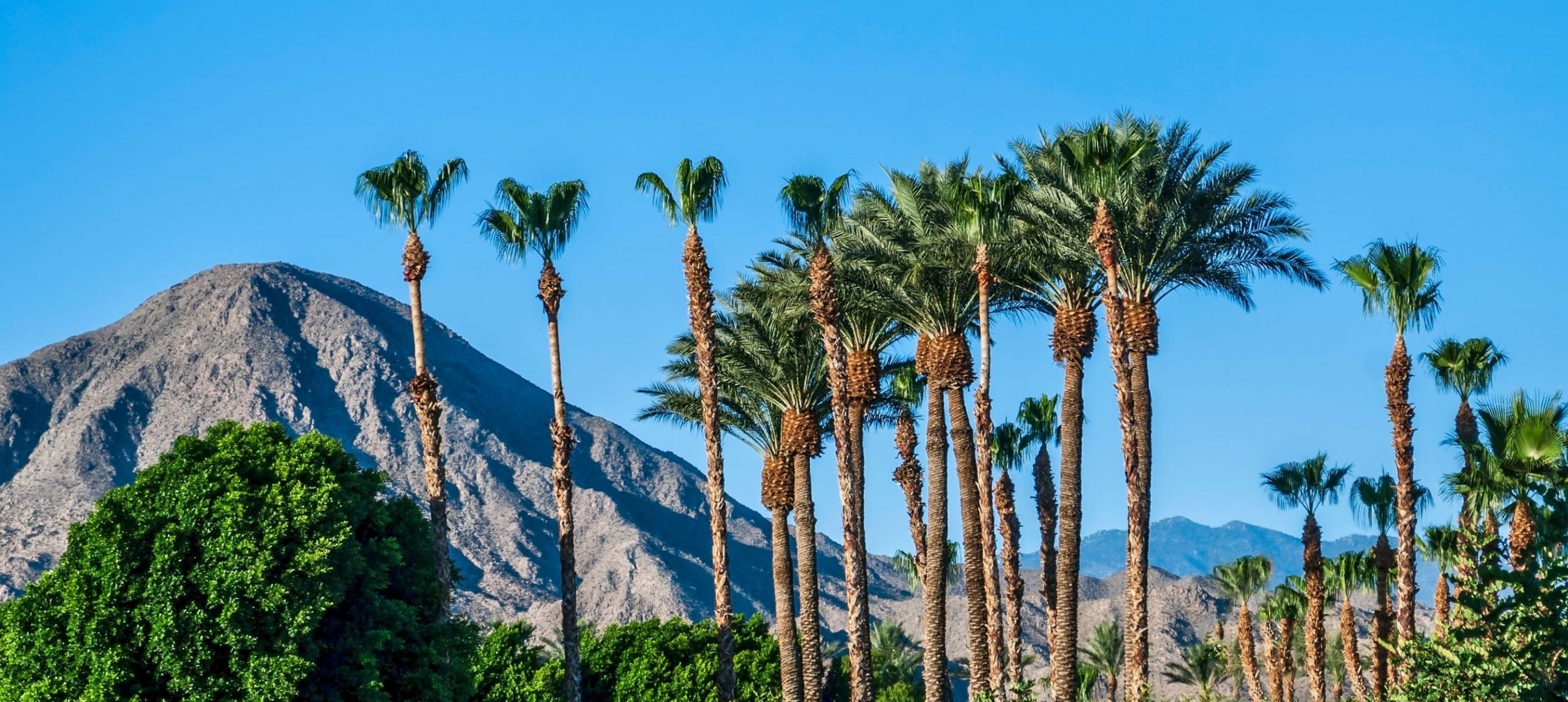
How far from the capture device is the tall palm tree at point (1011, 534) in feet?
132

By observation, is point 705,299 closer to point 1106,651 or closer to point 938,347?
point 938,347

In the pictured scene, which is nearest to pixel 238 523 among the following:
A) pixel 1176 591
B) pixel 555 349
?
pixel 555 349

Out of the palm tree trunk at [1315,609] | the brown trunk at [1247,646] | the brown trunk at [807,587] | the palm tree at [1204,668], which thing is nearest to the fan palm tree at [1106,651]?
the palm tree at [1204,668]

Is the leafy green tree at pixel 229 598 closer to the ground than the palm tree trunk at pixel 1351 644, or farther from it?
closer to the ground

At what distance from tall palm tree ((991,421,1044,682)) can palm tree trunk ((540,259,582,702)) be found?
963 centimetres

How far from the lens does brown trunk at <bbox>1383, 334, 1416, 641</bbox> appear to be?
1550 inches

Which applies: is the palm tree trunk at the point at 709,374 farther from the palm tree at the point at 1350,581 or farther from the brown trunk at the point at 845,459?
the palm tree at the point at 1350,581

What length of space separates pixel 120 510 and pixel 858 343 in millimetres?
20738

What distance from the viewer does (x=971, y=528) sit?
41.6 meters

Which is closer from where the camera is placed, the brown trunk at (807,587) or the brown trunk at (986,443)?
the brown trunk at (986,443)

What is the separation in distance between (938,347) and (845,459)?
3.73 m

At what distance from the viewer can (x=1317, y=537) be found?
51281mm

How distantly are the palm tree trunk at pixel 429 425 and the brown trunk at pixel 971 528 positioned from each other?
1254 cm

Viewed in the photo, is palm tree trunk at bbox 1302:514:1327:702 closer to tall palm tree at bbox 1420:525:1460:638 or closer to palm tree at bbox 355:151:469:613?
tall palm tree at bbox 1420:525:1460:638
